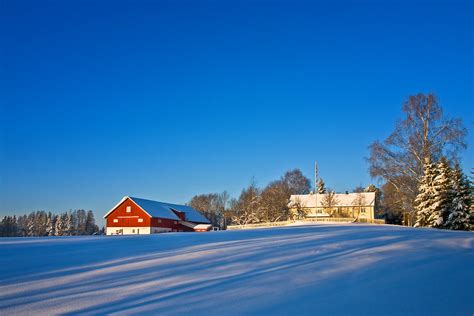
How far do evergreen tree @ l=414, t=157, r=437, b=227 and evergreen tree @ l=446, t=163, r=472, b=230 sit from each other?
1615 mm

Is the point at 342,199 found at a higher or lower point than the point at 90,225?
higher

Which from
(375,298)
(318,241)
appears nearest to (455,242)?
(318,241)

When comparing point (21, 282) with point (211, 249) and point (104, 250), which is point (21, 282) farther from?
point (211, 249)

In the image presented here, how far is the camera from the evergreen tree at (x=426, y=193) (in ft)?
108

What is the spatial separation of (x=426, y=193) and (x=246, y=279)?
2896cm

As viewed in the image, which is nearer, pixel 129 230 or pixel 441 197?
pixel 441 197

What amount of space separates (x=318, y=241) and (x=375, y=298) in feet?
23.3

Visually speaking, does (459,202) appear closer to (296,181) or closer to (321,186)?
(296,181)

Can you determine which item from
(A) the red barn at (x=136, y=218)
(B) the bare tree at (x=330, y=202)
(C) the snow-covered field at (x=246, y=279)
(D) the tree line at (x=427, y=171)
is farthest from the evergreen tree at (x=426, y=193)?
(B) the bare tree at (x=330, y=202)

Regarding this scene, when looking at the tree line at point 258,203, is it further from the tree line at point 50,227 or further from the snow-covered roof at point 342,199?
the tree line at point 50,227

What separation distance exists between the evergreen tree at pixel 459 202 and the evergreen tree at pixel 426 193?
1615 mm

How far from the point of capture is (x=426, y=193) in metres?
33.4

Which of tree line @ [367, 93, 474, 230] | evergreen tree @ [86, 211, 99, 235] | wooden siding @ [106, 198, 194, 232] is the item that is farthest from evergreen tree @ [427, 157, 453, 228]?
evergreen tree @ [86, 211, 99, 235]

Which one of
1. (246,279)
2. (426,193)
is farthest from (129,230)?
(246,279)
